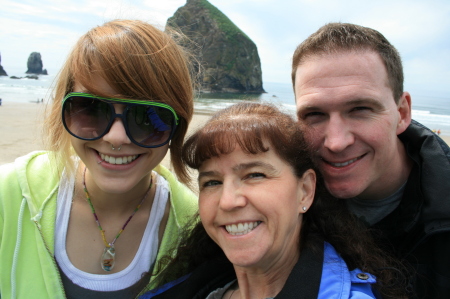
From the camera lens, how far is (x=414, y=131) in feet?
8.58

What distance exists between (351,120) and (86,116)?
1795 millimetres

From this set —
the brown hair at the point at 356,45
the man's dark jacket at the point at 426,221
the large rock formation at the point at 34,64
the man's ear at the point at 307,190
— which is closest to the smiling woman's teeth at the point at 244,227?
the man's ear at the point at 307,190

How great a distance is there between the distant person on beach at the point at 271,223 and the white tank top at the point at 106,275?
21cm

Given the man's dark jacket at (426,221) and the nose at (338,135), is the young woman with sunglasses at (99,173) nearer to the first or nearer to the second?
the nose at (338,135)

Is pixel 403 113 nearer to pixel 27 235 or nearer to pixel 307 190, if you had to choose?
pixel 307 190

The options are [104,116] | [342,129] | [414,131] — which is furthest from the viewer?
[414,131]

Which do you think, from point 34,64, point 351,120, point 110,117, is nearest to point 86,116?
point 110,117

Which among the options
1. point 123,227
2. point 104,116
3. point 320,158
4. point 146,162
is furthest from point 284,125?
point 123,227

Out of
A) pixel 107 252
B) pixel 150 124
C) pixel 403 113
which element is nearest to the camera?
pixel 150 124

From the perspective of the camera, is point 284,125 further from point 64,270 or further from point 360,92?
point 64,270

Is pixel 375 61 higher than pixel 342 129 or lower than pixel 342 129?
higher

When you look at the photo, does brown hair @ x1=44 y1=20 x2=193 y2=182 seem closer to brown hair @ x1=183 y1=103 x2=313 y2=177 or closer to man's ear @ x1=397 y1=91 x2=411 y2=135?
brown hair @ x1=183 y1=103 x2=313 y2=177

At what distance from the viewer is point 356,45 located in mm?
2439

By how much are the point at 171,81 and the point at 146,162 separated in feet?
1.84
